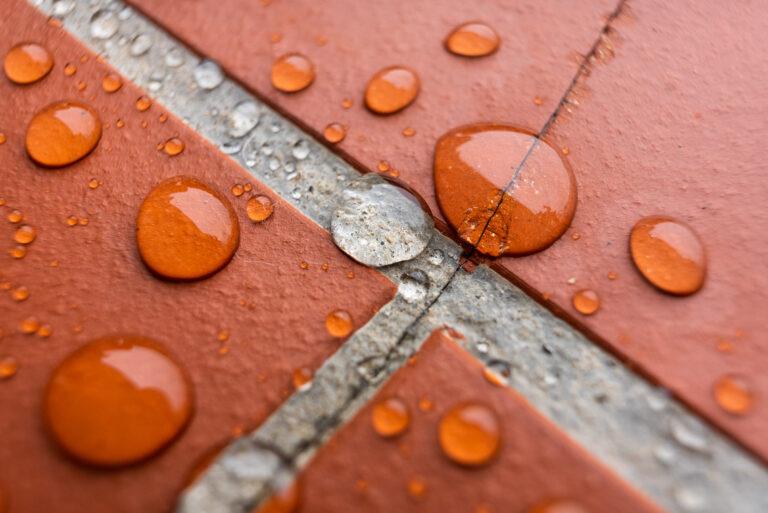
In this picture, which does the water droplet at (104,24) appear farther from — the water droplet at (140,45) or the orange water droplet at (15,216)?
the orange water droplet at (15,216)

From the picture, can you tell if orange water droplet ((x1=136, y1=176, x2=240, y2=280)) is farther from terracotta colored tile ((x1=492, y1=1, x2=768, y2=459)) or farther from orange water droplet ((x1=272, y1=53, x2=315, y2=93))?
terracotta colored tile ((x1=492, y1=1, x2=768, y2=459))

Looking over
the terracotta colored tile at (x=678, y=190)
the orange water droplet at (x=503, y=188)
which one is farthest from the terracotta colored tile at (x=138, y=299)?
the terracotta colored tile at (x=678, y=190)

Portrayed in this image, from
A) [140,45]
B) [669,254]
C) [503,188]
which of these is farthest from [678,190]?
[140,45]

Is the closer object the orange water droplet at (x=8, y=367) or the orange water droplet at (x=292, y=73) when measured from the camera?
the orange water droplet at (x=8, y=367)

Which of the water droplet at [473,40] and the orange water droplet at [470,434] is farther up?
the water droplet at [473,40]

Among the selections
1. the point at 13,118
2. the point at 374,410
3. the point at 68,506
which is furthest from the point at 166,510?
the point at 13,118

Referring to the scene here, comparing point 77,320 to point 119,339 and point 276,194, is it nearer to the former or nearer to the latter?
point 119,339
